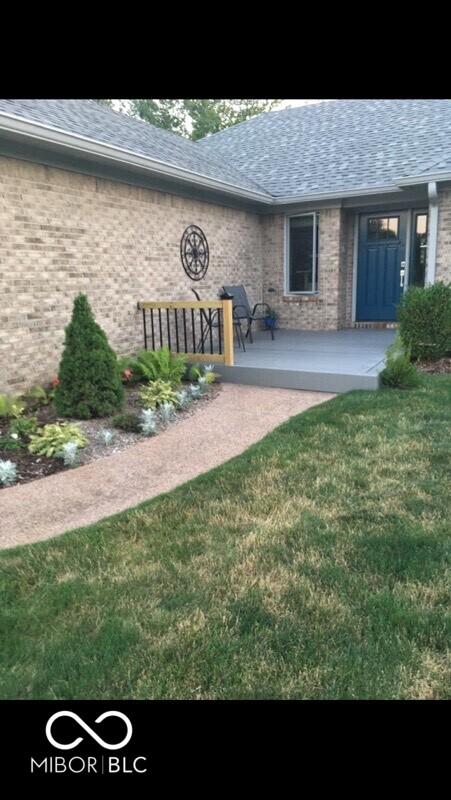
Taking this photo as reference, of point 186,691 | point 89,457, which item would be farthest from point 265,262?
point 186,691

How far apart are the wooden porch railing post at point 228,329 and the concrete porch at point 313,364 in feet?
0.37

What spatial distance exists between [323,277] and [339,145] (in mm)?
3112

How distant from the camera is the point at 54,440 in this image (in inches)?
172

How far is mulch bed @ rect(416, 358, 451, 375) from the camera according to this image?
666cm

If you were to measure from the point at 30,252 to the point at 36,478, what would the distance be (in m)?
2.79

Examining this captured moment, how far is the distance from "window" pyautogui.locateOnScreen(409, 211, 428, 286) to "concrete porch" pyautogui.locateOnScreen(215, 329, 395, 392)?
1.59 metres

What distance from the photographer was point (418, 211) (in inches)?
384

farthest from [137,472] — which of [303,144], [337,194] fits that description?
[303,144]

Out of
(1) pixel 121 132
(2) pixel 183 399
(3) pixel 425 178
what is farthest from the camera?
(3) pixel 425 178

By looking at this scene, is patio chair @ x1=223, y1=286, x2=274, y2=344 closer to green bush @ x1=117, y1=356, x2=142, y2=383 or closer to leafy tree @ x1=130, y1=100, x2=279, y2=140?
green bush @ x1=117, y1=356, x2=142, y2=383

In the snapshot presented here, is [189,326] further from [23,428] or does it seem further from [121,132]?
[23,428]

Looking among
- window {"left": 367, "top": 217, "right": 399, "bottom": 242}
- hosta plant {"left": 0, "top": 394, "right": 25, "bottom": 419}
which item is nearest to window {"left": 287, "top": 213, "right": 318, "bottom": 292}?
window {"left": 367, "top": 217, "right": 399, "bottom": 242}

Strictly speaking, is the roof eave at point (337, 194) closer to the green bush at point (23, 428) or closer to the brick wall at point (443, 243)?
the brick wall at point (443, 243)
